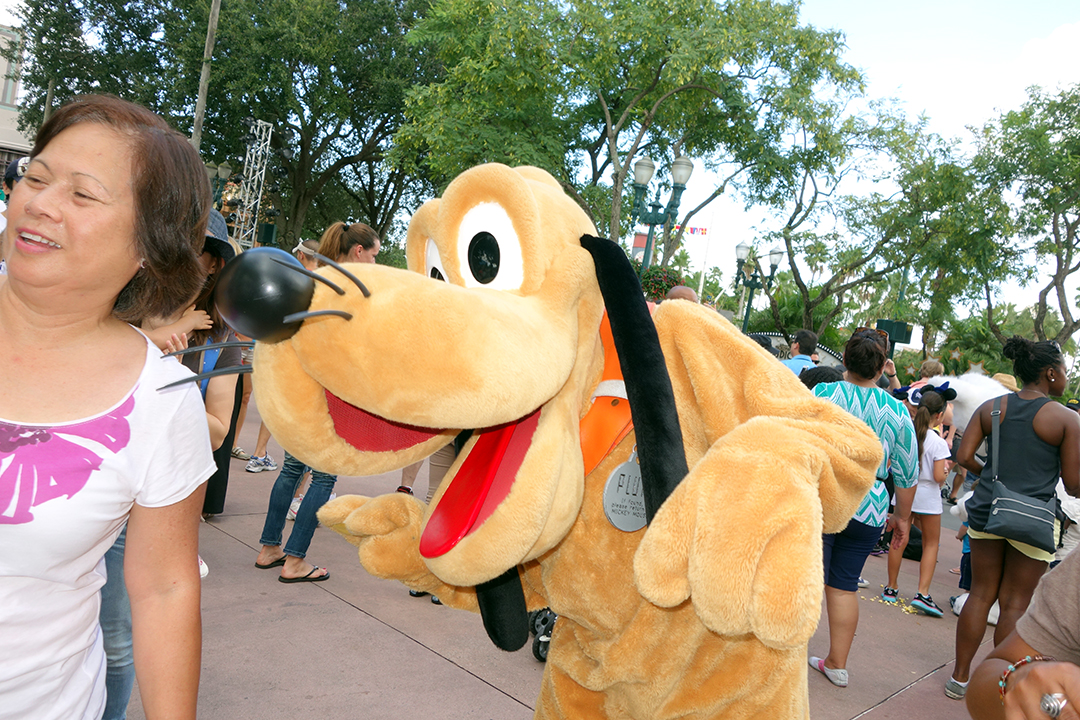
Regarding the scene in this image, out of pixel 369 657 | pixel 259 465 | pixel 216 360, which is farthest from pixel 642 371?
pixel 259 465

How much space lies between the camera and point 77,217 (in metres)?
1.22

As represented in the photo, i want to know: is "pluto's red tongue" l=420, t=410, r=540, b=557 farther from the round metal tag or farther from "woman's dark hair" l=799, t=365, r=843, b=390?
"woman's dark hair" l=799, t=365, r=843, b=390

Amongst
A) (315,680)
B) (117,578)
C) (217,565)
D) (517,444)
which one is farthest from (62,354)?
(217,565)

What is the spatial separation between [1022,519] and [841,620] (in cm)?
109

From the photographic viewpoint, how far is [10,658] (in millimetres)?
1170

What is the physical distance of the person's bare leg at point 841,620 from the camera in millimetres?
3908

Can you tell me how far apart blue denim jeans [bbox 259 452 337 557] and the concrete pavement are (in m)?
0.23

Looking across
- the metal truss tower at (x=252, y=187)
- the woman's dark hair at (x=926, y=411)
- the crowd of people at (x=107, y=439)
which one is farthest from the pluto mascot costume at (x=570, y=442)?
the metal truss tower at (x=252, y=187)

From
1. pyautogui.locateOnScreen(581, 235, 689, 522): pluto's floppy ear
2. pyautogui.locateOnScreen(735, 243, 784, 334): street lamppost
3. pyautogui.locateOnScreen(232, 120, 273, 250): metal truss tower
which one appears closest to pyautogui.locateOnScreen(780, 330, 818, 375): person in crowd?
pyautogui.locateOnScreen(581, 235, 689, 522): pluto's floppy ear

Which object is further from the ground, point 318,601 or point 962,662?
point 962,662

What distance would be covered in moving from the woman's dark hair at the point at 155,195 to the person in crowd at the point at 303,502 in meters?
2.55

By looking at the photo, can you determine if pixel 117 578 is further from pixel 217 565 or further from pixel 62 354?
pixel 217 565

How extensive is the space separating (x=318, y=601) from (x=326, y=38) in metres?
18.8

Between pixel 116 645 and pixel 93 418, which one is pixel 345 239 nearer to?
pixel 116 645
